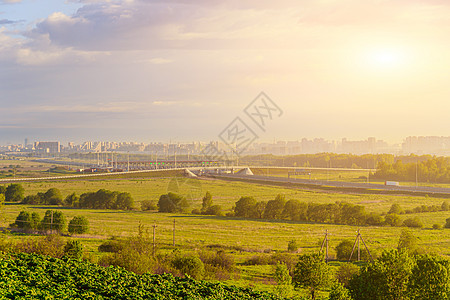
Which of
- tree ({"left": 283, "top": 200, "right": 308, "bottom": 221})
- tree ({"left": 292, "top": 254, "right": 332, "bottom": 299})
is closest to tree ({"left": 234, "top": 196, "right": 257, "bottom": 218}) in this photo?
tree ({"left": 283, "top": 200, "right": 308, "bottom": 221})

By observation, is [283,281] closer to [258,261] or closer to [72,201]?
[258,261]

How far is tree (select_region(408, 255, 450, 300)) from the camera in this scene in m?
10.2

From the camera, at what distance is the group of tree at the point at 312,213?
31.9 meters

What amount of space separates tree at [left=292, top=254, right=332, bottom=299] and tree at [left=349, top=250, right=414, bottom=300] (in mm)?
1478

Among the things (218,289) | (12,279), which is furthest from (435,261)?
(12,279)

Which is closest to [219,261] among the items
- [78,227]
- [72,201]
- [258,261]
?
[258,261]

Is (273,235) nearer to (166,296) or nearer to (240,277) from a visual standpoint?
(240,277)

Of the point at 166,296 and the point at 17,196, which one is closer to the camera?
the point at 166,296

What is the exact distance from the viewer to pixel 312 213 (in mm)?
33344

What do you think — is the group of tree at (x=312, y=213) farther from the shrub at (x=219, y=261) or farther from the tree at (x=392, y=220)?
the shrub at (x=219, y=261)

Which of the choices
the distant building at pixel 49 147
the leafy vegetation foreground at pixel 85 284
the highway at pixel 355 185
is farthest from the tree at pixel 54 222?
the distant building at pixel 49 147

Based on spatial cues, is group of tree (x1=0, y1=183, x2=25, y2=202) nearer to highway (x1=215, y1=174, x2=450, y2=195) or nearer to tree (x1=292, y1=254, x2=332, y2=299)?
highway (x1=215, y1=174, x2=450, y2=195)

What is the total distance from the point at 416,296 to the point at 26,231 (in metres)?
22.1

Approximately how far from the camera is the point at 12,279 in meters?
7.38
